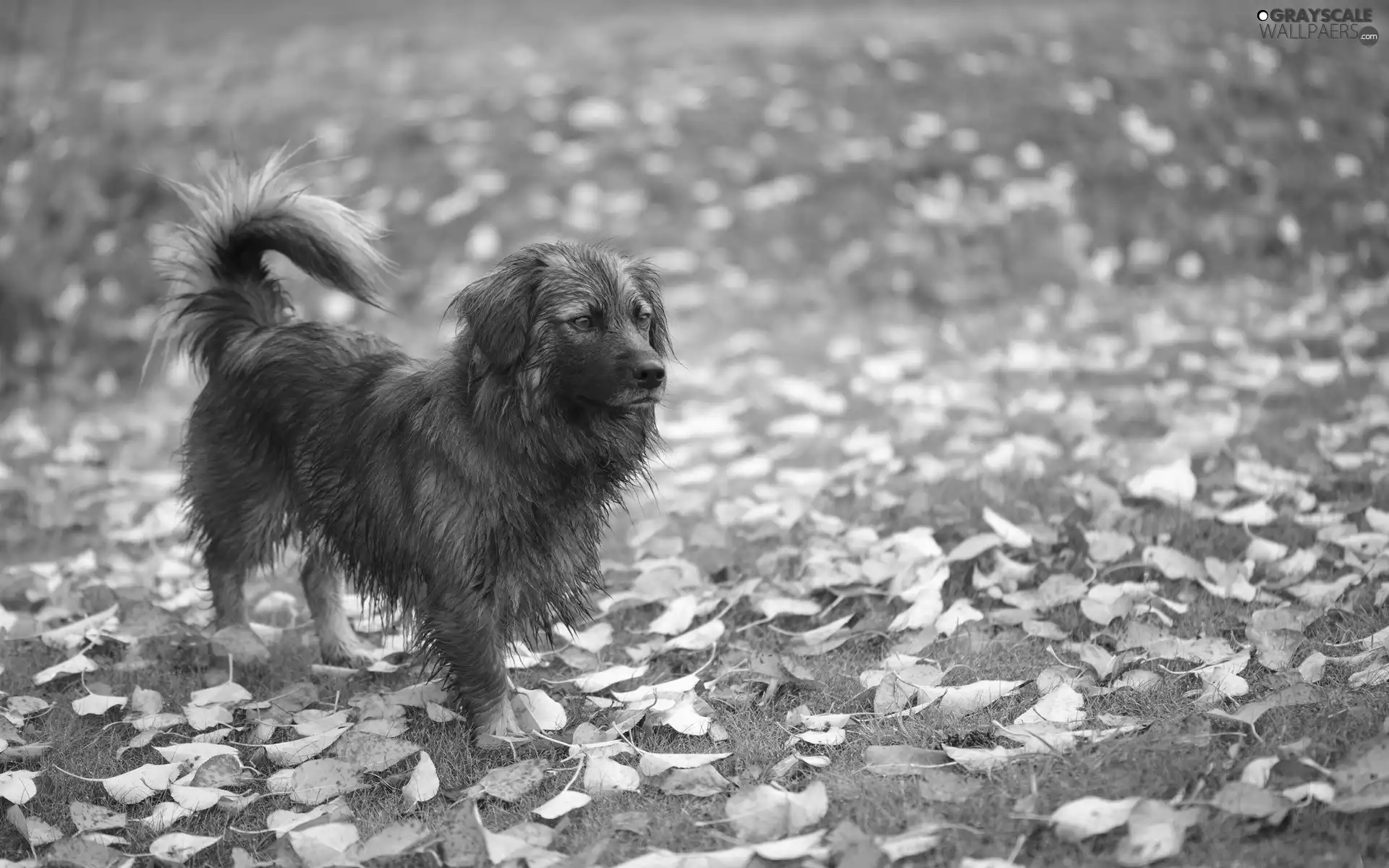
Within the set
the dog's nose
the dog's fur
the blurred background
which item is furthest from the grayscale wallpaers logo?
the dog's nose

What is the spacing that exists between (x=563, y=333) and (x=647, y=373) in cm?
31

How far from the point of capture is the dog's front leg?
3650 mm

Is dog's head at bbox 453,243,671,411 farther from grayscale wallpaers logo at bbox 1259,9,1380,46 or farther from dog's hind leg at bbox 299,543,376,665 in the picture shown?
grayscale wallpaers logo at bbox 1259,9,1380,46

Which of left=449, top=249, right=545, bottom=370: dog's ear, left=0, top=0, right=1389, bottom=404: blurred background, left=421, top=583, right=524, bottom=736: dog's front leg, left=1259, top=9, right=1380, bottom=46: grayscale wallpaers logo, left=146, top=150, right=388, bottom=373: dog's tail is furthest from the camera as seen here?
left=1259, top=9, right=1380, bottom=46: grayscale wallpaers logo

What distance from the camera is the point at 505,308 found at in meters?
3.56

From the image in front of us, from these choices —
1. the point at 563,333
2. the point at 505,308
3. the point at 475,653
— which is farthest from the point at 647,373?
the point at 475,653

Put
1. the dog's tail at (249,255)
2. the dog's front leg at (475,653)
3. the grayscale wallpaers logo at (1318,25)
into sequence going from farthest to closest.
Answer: the grayscale wallpaers logo at (1318,25), the dog's tail at (249,255), the dog's front leg at (475,653)

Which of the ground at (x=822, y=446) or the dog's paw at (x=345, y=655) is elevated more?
the ground at (x=822, y=446)

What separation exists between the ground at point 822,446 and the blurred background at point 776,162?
0.16 feet

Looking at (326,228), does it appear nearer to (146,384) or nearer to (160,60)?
(146,384)

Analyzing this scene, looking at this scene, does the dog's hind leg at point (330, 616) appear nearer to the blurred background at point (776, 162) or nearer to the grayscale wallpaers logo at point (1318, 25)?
the blurred background at point (776, 162)

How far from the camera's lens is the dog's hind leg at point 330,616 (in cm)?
442

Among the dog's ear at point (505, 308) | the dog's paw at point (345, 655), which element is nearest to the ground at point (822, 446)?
the dog's paw at point (345, 655)

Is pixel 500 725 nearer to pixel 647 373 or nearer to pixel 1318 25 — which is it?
pixel 647 373
